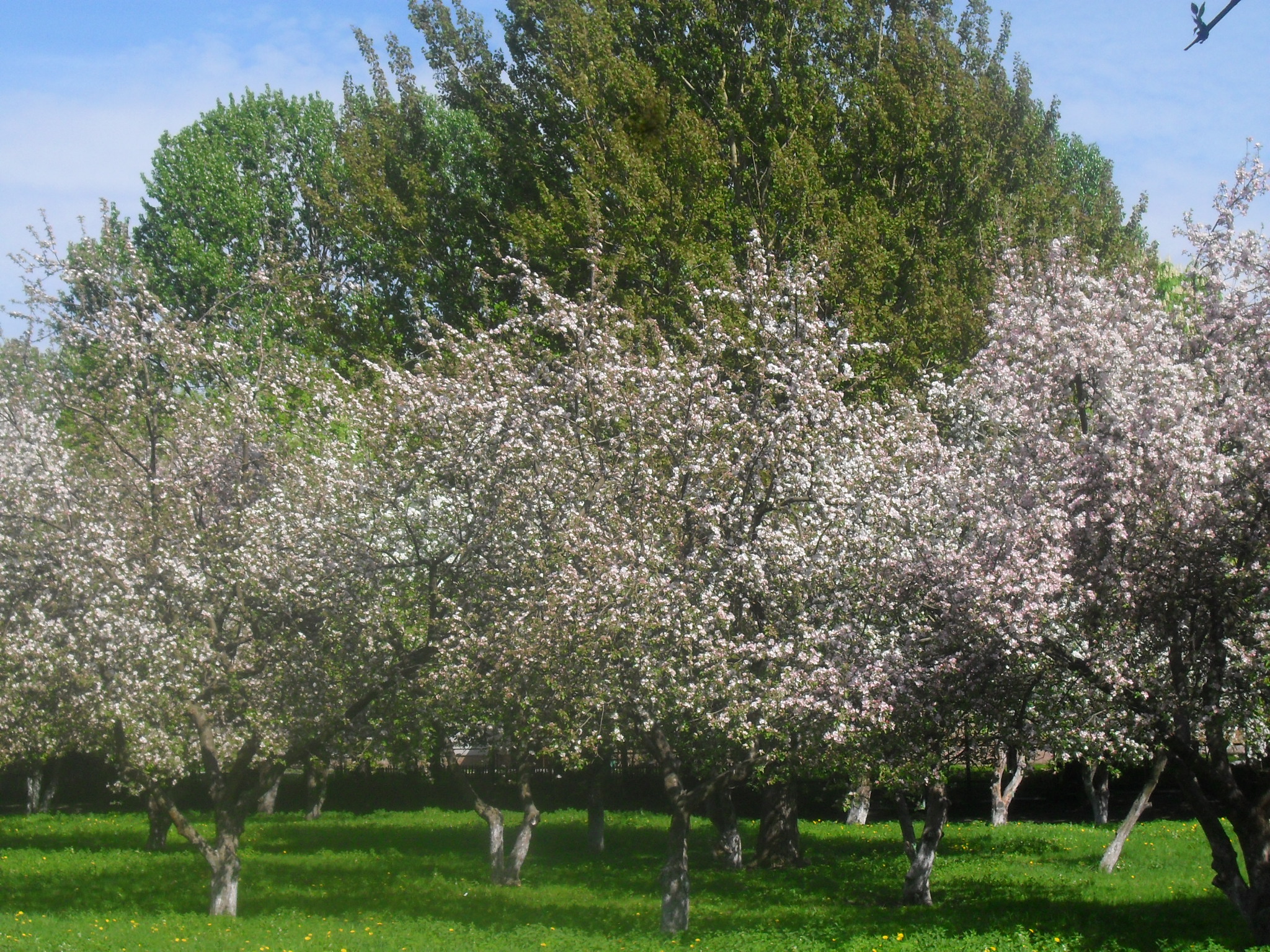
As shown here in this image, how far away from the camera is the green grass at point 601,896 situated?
13.5 m

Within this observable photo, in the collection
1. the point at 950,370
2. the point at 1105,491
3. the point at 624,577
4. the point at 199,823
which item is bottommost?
the point at 199,823

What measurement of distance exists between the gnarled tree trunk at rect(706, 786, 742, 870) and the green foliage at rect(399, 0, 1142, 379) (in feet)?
30.0

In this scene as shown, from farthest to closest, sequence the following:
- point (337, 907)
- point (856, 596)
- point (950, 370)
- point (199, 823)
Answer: point (199, 823) < point (950, 370) < point (337, 907) < point (856, 596)

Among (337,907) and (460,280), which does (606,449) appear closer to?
(337,907)

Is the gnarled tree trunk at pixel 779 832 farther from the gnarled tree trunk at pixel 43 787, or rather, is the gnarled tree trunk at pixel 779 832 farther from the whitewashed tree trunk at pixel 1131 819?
the gnarled tree trunk at pixel 43 787

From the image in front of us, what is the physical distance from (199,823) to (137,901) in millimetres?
12858

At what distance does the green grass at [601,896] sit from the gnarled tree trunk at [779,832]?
83 centimetres

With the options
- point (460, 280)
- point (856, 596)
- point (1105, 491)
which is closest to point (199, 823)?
point (460, 280)

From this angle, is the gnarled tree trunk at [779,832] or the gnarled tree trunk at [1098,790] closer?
the gnarled tree trunk at [779,832]

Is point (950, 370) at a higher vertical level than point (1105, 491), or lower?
higher

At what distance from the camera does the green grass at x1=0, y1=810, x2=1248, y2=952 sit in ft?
44.2

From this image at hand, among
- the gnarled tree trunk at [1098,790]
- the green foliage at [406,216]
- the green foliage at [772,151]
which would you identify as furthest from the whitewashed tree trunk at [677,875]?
the gnarled tree trunk at [1098,790]

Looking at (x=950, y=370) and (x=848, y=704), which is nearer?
(x=848, y=704)

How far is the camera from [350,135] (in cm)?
2481
